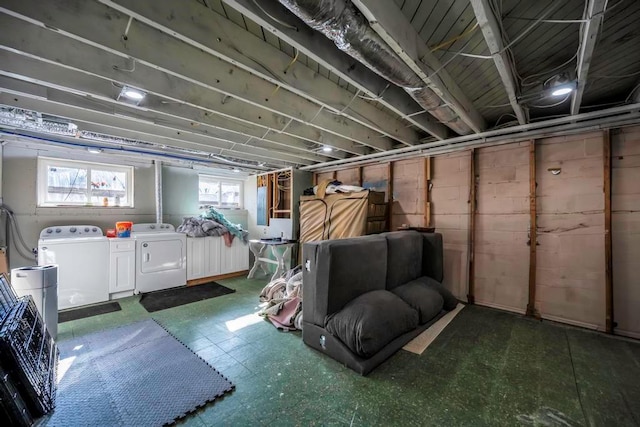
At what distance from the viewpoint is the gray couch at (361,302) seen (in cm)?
215

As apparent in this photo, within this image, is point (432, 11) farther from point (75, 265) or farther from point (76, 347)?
point (75, 265)

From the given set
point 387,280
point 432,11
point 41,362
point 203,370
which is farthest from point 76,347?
point 432,11

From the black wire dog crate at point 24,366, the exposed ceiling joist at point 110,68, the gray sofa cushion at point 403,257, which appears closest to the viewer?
the black wire dog crate at point 24,366

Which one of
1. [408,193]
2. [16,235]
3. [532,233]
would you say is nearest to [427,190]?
[408,193]

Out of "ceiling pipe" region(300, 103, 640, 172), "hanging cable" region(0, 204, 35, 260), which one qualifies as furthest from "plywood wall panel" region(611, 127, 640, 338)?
"hanging cable" region(0, 204, 35, 260)

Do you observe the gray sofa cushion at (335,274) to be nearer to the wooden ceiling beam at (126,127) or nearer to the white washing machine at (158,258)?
the wooden ceiling beam at (126,127)

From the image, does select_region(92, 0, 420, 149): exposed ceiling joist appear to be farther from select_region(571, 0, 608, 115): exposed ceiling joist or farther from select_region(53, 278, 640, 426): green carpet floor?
select_region(53, 278, 640, 426): green carpet floor

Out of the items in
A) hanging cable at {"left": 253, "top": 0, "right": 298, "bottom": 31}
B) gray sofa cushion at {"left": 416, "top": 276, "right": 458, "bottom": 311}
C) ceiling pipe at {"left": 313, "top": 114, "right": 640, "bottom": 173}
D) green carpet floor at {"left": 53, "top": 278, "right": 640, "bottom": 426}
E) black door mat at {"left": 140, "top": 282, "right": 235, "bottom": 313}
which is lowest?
green carpet floor at {"left": 53, "top": 278, "right": 640, "bottom": 426}

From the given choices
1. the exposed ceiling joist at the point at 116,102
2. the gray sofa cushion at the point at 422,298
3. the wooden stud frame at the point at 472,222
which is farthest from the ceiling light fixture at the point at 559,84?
the exposed ceiling joist at the point at 116,102

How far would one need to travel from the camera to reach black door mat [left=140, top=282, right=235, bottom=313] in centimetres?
366

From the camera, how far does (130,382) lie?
194 centimetres

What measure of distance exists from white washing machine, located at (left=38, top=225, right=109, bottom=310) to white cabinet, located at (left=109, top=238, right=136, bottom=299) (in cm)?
6

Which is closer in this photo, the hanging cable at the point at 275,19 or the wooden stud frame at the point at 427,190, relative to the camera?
the hanging cable at the point at 275,19

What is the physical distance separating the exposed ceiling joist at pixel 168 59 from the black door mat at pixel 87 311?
3.04 meters
